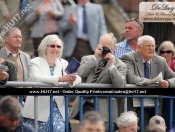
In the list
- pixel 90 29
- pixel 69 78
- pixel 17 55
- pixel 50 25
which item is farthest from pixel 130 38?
pixel 69 78

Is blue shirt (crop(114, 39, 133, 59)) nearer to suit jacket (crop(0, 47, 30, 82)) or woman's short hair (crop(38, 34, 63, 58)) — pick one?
woman's short hair (crop(38, 34, 63, 58))

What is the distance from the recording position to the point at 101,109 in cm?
977

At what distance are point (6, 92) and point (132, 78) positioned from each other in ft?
5.31

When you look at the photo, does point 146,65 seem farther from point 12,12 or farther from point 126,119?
point 12,12

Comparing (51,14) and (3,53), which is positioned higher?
(51,14)

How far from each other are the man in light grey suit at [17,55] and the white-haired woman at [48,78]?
314 millimetres

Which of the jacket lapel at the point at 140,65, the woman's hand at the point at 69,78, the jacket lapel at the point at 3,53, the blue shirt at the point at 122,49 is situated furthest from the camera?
the blue shirt at the point at 122,49

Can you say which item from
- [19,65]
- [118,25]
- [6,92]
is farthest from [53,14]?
[118,25]

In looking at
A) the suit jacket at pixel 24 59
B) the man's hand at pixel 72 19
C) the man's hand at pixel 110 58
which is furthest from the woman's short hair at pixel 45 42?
the man's hand at pixel 72 19

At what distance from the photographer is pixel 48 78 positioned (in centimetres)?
951

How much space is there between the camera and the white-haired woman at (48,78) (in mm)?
9516

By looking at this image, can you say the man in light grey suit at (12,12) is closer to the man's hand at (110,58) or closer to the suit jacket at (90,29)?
the man's hand at (110,58)

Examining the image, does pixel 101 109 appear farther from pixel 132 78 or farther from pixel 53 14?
pixel 53 14

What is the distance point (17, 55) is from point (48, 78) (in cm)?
95
